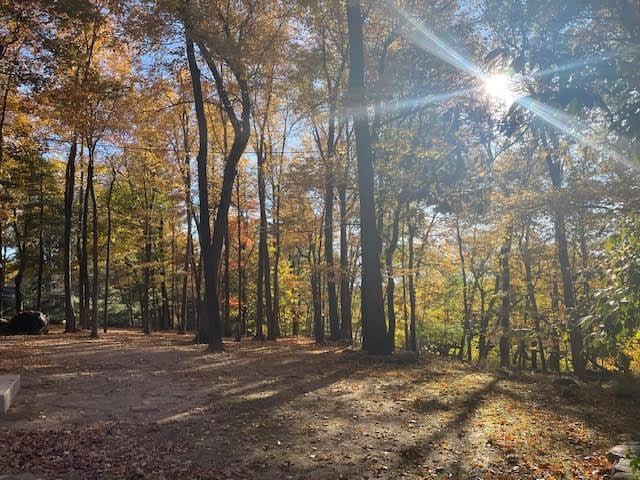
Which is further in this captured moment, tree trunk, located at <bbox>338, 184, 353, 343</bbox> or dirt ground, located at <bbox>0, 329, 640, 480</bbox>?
tree trunk, located at <bbox>338, 184, 353, 343</bbox>

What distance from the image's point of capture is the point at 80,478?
446cm

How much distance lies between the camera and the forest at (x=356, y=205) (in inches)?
180

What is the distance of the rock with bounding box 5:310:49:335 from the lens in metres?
20.3

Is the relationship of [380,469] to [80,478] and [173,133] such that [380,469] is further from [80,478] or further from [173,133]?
[173,133]

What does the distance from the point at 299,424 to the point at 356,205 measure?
14526 millimetres

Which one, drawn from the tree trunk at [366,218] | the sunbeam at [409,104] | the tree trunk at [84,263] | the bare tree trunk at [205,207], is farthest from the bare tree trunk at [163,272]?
the tree trunk at [366,218]

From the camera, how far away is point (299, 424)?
641 cm

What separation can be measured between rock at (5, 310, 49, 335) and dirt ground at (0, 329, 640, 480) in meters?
10.7

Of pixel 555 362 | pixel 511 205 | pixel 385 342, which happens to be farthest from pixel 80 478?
pixel 555 362

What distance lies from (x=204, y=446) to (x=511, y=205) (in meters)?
9.82

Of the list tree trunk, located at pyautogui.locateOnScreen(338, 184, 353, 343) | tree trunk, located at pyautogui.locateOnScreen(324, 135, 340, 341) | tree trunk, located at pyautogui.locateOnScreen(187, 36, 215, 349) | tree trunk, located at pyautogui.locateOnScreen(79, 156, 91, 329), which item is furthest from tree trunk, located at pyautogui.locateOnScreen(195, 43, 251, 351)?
tree trunk, located at pyautogui.locateOnScreen(79, 156, 91, 329)

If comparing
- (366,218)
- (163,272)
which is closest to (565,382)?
(366,218)

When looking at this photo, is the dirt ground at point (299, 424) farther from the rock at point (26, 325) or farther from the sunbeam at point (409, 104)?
the rock at point (26, 325)

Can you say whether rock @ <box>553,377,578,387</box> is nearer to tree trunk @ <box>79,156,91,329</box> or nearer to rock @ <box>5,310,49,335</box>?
tree trunk @ <box>79,156,91,329</box>
